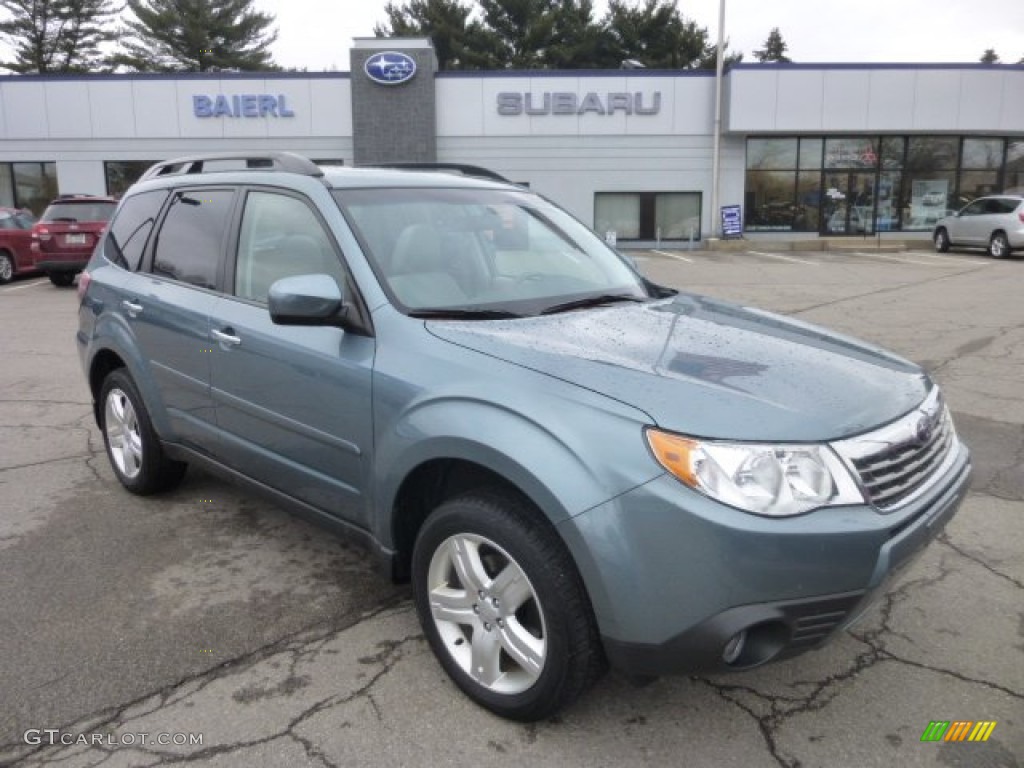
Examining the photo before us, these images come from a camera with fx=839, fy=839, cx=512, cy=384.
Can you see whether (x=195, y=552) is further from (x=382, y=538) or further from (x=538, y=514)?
(x=538, y=514)

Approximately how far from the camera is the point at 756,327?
3223mm

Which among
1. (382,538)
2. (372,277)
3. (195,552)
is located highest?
(372,277)

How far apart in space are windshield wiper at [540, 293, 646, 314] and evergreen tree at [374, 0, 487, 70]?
43059 mm

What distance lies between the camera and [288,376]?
3.25 m

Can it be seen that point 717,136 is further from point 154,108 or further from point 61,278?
point 61,278

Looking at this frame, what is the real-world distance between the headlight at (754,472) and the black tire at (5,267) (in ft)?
56.3

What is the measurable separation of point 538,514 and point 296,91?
86.2ft

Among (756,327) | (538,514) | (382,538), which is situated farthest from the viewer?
(756,327)

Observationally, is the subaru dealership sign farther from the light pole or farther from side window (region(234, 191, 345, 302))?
side window (region(234, 191, 345, 302))

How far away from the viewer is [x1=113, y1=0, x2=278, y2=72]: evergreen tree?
1801 inches

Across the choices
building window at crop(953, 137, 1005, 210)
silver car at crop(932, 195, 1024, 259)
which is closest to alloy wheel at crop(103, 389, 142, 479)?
silver car at crop(932, 195, 1024, 259)

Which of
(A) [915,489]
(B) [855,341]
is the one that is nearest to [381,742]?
(A) [915,489]

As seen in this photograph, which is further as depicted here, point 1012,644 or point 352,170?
point 352,170

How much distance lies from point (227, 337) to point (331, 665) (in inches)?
56.5
